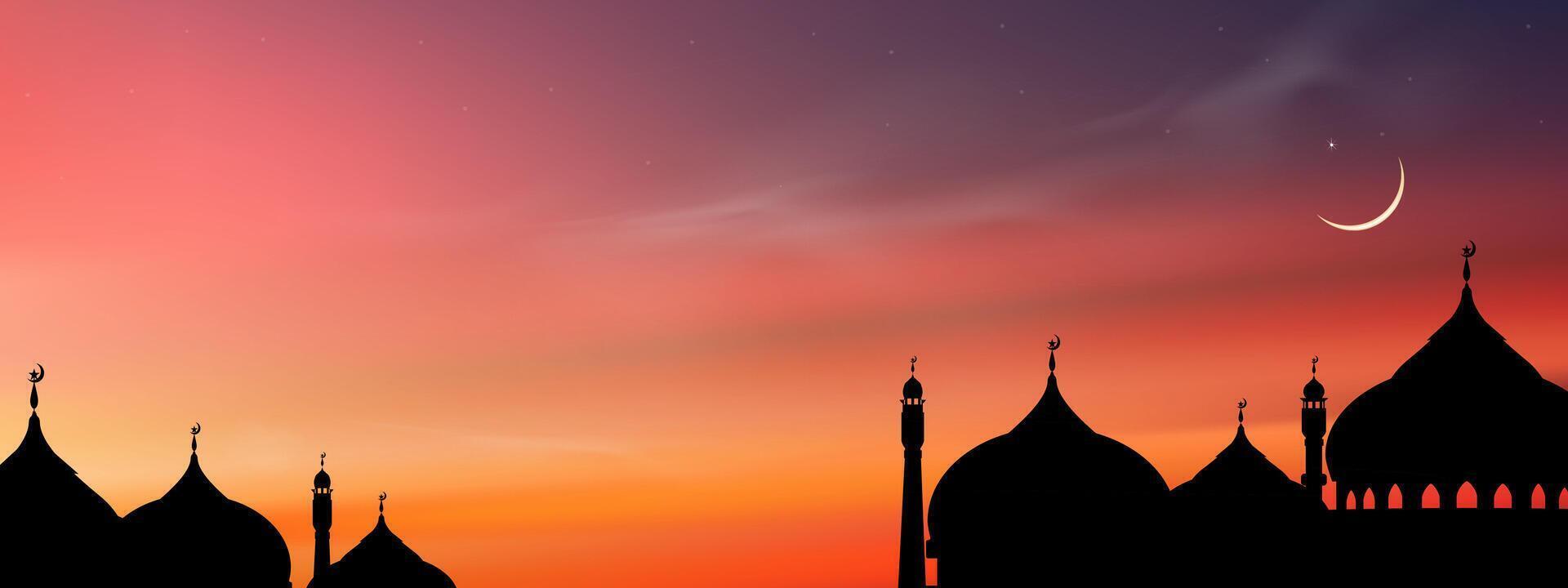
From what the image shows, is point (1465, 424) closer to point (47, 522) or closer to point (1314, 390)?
point (1314, 390)

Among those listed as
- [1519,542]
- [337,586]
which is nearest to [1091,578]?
[1519,542]

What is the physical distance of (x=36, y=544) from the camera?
4119 centimetres

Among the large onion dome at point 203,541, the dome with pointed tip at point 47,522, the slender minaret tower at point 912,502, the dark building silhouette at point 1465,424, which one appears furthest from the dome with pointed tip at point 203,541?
the dark building silhouette at point 1465,424

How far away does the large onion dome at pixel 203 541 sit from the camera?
4544 centimetres

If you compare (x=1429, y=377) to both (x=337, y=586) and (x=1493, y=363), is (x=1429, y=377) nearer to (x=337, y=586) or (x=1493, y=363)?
(x=1493, y=363)

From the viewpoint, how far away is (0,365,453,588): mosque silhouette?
41.2 metres

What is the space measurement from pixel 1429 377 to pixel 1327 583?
666 centimetres

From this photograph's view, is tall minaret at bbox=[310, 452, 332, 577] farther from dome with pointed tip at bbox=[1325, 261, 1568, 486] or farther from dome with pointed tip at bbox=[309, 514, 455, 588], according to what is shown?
dome with pointed tip at bbox=[1325, 261, 1568, 486]

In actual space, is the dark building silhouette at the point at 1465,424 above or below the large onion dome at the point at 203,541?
above

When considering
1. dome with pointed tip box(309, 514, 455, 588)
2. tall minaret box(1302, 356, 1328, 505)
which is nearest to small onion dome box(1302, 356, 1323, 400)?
tall minaret box(1302, 356, 1328, 505)

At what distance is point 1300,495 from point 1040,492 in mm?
4967

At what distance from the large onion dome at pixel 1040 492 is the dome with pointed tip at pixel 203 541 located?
55.5 ft

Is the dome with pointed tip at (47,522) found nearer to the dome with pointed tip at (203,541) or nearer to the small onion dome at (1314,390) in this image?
the dome with pointed tip at (203,541)

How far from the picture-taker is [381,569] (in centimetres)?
5031
